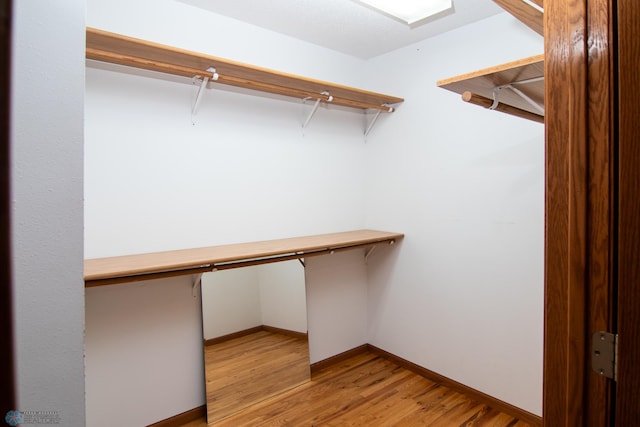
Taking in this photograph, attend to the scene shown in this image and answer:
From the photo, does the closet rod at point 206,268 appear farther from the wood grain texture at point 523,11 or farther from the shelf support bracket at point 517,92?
the wood grain texture at point 523,11

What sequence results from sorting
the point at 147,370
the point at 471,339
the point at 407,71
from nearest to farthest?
the point at 147,370 → the point at 471,339 → the point at 407,71

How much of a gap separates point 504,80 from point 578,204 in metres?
0.87

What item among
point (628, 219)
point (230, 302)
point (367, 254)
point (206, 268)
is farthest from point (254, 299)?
point (628, 219)

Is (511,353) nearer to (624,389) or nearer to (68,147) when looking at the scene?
(624,389)

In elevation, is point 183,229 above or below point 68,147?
below

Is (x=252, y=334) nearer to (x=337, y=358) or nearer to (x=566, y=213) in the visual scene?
(x=337, y=358)

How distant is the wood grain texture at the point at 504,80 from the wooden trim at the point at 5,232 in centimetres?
138

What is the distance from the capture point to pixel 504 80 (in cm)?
140

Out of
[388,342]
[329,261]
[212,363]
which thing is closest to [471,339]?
[388,342]

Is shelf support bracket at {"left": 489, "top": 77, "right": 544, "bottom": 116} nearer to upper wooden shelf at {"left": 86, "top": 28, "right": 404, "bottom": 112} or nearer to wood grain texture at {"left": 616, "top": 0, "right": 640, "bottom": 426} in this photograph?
wood grain texture at {"left": 616, "top": 0, "right": 640, "bottom": 426}

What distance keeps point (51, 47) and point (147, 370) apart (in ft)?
6.26

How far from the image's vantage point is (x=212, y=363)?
89.0 inches

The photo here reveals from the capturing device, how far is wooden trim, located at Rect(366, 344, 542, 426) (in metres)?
2.16

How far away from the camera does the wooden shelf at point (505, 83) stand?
1.24 metres
